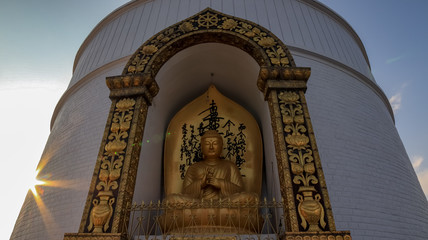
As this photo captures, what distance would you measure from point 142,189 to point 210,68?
2889 millimetres

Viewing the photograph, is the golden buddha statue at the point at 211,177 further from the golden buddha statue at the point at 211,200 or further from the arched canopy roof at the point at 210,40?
the arched canopy roof at the point at 210,40

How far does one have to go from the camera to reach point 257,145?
604cm

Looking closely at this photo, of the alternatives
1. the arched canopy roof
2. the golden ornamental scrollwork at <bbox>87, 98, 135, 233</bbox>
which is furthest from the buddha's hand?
the arched canopy roof

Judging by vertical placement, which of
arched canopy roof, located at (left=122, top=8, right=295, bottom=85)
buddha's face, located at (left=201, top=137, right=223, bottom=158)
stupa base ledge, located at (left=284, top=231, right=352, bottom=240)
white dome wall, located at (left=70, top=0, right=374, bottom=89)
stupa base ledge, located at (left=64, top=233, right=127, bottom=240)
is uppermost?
white dome wall, located at (left=70, top=0, right=374, bottom=89)

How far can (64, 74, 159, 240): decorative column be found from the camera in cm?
337

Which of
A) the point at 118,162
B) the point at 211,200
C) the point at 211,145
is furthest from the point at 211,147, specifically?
the point at 118,162

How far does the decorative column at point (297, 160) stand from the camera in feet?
10.4

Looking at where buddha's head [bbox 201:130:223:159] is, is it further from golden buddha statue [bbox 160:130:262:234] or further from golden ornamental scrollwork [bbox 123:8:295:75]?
golden ornamental scrollwork [bbox 123:8:295:75]

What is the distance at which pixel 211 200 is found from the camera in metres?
3.74

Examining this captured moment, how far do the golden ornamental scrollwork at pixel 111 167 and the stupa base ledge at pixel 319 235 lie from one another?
80.5 inches

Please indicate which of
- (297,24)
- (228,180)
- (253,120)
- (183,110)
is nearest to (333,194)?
(228,180)

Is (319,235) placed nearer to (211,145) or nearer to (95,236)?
(95,236)

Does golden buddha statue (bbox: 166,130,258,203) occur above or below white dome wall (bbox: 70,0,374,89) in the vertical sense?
below

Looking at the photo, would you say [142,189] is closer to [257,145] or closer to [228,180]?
[228,180]
